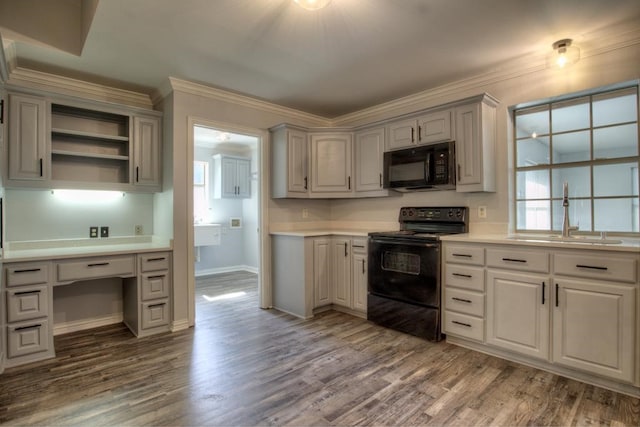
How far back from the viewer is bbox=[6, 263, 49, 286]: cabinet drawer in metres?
2.54

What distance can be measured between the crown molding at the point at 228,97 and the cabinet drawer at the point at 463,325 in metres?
2.98

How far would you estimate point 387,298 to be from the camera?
3320 millimetres

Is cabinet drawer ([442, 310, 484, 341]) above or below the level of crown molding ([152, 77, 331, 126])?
below

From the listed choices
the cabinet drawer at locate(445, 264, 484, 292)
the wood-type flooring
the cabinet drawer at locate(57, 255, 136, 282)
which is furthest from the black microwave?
the cabinet drawer at locate(57, 255, 136, 282)

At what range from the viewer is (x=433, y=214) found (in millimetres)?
3504

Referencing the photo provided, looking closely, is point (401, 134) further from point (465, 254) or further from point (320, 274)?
point (320, 274)

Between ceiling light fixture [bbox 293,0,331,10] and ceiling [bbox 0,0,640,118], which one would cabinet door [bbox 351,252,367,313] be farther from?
ceiling light fixture [bbox 293,0,331,10]

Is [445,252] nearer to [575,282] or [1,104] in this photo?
[575,282]

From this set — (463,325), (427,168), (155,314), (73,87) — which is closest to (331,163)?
(427,168)

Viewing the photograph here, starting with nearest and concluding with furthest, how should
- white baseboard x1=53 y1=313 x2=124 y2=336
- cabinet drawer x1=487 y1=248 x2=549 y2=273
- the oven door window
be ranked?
cabinet drawer x1=487 y1=248 x2=549 y2=273
the oven door window
white baseboard x1=53 y1=313 x2=124 y2=336

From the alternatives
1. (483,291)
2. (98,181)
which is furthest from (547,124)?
(98,181)

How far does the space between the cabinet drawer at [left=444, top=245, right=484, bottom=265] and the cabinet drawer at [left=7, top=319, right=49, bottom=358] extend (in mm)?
3363

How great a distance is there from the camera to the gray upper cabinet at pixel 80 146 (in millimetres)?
2822

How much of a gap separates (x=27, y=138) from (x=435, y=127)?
3.66 meters
